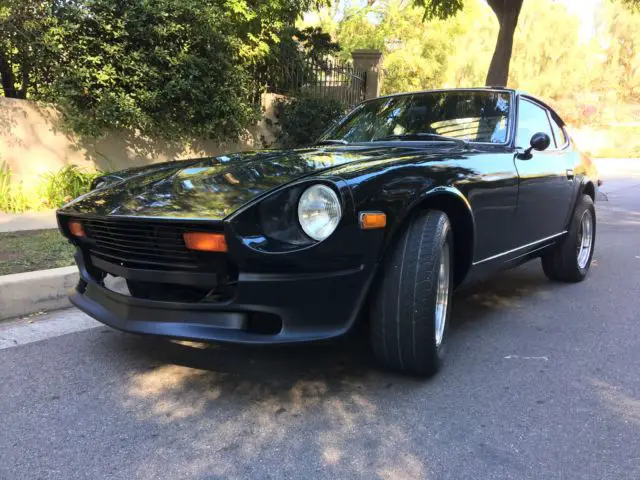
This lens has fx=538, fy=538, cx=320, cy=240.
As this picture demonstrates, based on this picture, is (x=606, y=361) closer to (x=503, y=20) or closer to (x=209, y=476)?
(x=209, y=476)

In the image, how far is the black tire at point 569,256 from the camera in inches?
189

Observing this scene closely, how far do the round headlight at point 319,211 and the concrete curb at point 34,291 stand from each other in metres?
2.54

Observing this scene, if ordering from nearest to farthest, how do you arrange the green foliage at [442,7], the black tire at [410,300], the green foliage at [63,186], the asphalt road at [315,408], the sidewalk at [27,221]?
the asphalt road at [315,408] → the black tire at [410,300] → the sidewalk at [27,221] → the green foliage at [63,186] → the green foliage at [442,7]

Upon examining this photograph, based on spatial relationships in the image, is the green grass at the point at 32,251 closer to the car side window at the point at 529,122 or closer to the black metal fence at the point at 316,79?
the car side window at the point at 529,122

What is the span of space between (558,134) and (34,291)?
458cm

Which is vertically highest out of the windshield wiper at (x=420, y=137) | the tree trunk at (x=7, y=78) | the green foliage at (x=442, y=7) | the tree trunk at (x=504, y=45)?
the green foliage at (x=442, y=7)

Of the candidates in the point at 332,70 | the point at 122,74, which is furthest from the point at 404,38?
the point at 122,74

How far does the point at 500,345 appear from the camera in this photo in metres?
3.43

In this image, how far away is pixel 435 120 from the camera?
3877 mm

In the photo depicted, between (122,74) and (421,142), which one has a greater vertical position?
(122,74)

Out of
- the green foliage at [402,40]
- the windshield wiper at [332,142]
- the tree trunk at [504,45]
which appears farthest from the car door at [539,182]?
the green foliage at [402,40]

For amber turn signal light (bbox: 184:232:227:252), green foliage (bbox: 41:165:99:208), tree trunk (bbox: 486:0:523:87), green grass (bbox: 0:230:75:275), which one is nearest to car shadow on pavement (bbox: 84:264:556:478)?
amber turn signal light (bbox: 184:232:227:252)

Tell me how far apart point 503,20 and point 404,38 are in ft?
48.4

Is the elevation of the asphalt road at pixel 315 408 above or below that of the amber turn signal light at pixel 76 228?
below
